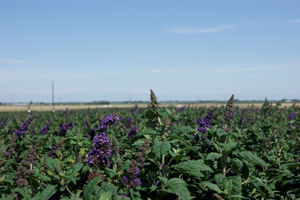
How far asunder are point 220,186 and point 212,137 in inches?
40.8

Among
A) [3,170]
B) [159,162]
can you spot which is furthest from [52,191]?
[3,170]

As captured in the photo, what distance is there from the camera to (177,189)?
2.85 m

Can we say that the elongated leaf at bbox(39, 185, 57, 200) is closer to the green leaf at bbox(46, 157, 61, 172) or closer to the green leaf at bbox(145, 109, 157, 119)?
the green leaf at bbox(46, 157, 61, 172)

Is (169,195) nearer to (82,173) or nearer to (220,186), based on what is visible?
(220,186)

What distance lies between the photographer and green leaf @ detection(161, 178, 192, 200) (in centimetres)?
276

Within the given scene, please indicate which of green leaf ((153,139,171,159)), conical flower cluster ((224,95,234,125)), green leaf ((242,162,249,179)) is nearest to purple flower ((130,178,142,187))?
green leaf ((153,139,171,159))

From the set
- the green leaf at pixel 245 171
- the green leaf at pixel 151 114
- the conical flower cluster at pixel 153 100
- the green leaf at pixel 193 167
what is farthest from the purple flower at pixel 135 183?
the green leaf at pixel 245 171

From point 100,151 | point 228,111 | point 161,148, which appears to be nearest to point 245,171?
point 228,111

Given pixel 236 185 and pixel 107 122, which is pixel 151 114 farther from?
pixel 236 185

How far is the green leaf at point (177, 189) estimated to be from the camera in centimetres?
276

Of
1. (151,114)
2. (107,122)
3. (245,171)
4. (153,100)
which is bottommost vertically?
(245,171)

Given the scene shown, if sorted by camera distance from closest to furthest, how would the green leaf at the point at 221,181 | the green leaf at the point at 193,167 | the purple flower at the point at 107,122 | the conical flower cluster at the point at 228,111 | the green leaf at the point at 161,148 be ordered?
the green leaf at the point at 161,148 < the green leaf at the point at 193,167 < the green leaf at the point at 221,181 < the purple flower at the point at 107,122 < the conical flower cluster at the point at 228,111

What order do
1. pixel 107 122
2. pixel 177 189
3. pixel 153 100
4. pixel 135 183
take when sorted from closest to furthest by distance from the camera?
pixel 135 183 < pixel 177 189 < pixel 153 100 < pixel 107 122

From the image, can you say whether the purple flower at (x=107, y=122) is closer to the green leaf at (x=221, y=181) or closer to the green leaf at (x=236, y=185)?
the green leaf at (x=221, y=181)
